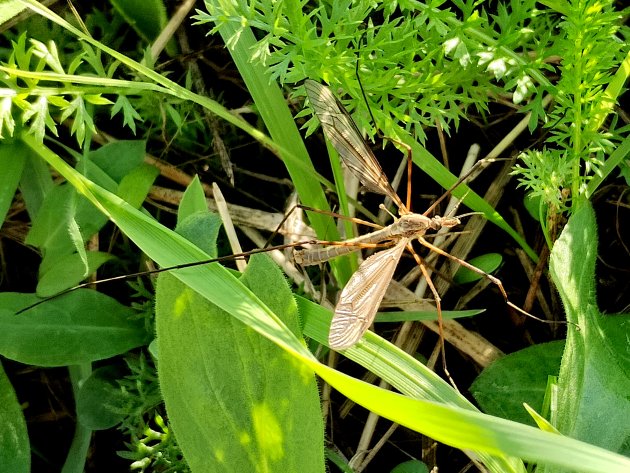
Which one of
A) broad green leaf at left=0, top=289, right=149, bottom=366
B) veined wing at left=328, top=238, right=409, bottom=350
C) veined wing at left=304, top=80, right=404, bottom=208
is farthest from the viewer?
broad green leaf at left=0, top=289, right=149, bottom=366

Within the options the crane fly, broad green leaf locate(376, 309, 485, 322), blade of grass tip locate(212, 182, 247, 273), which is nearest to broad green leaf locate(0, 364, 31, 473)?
blade of grass tip locate(212, 182, 247, 273)

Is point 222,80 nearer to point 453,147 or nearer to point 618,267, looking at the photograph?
point 453,147

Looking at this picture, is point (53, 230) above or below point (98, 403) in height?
above

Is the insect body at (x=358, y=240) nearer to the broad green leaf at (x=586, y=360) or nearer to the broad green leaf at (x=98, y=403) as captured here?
the broad green leaf at (x=586, y=360)

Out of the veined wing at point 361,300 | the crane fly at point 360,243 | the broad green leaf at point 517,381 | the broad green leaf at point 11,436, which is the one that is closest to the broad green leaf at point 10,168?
the broad green leaf at point 11,436

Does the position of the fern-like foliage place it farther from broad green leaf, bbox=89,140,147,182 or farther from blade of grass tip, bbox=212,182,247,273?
broad green leaf, bbox=89,140,147,182

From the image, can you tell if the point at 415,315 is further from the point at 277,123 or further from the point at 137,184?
the point at 137,184

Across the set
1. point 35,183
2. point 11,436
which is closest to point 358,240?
point 35,183
